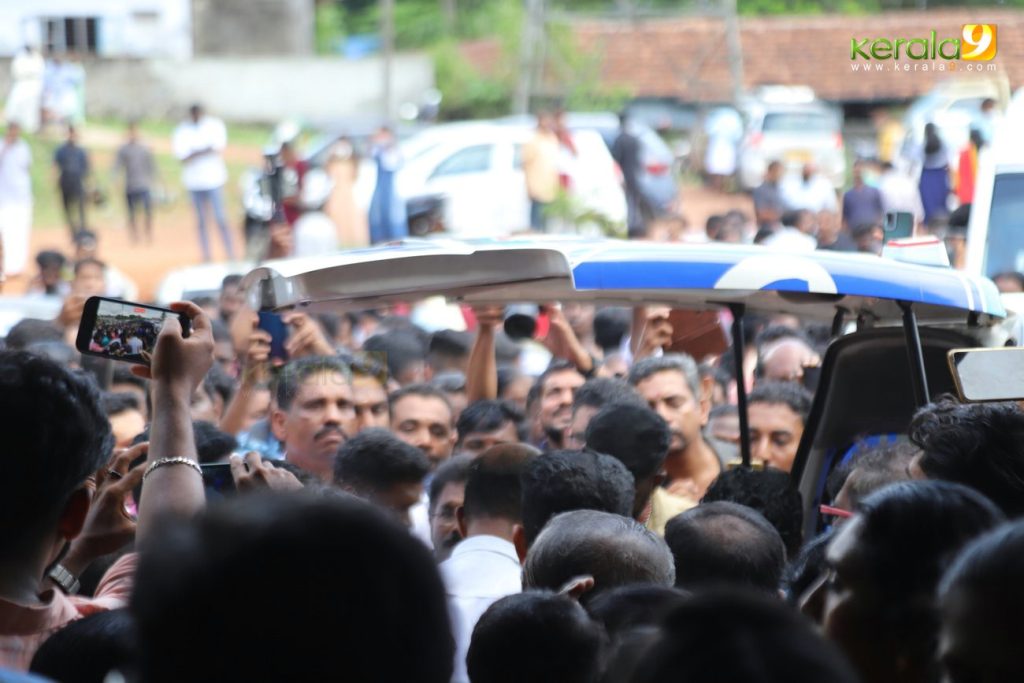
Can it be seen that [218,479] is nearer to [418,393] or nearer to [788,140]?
[418,393]

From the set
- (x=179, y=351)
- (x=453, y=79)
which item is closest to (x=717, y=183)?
(x=453, y=79)

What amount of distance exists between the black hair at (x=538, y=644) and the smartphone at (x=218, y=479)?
31.4 inches

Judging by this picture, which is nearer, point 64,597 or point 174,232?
point 64,597

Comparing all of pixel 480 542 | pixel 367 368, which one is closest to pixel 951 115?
pixel 367 368

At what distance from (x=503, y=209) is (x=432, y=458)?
43.4 feet

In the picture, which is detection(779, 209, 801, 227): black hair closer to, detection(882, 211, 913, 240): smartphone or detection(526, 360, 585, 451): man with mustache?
detection(526, 360, 585, 451): man with mustache

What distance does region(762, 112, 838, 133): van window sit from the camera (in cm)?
2655

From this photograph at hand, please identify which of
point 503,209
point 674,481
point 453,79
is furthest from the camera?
point 453,79

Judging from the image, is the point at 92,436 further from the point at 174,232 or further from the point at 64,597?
the point at 174,232

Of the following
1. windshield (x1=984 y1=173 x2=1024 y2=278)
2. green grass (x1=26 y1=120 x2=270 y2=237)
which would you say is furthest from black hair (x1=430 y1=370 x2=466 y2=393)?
green grass (x1=26 y1=120 x2=270 y2=237)

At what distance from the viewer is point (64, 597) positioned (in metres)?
2.56

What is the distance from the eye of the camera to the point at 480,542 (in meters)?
4.26

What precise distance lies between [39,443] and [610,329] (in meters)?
7.44

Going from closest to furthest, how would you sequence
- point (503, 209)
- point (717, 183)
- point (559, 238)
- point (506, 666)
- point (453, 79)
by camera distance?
1. point (506, 666)
2. point (559, 238)
3. point (503, 209)
4. point (717, 183)
5. point (453, 79)
